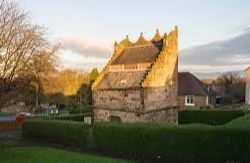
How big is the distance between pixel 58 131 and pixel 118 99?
6.65 meters

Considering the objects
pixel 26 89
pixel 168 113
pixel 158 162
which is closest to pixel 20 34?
pixel 26 89

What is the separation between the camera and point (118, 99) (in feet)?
92.4

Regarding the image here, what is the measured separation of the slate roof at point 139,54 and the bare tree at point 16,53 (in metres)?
11.4

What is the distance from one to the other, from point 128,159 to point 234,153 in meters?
6.73

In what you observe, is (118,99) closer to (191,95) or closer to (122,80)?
(122,80)

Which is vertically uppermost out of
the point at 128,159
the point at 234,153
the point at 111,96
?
the point at 111,96

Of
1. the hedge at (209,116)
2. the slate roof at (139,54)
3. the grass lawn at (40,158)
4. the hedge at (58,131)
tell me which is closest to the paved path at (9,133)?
the hedge at (58,131)

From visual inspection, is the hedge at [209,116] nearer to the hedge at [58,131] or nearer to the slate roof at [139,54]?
the slate roof at [139,54]

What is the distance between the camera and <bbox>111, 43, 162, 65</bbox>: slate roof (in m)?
29.4

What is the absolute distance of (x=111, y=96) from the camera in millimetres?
28859

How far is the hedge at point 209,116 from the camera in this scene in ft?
112

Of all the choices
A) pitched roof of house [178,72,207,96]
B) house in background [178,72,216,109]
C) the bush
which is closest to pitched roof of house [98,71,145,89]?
the bush

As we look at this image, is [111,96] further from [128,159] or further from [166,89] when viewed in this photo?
[128,159]

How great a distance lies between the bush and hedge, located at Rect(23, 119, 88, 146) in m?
→ 2.05
